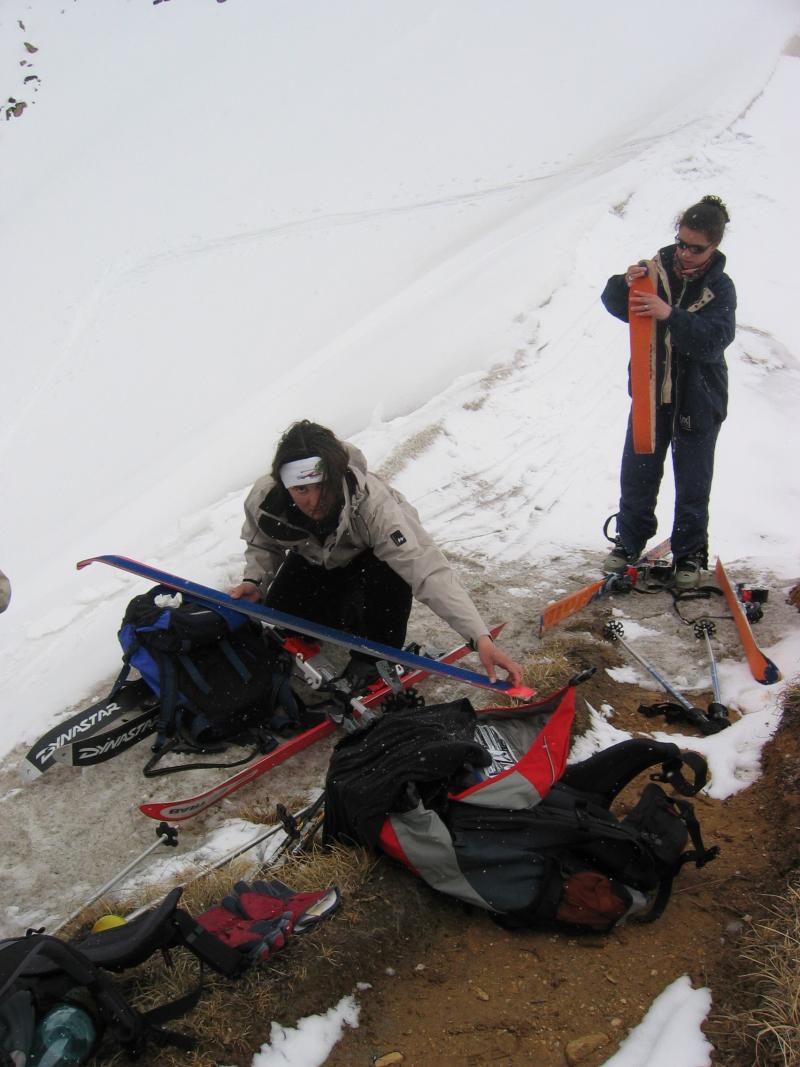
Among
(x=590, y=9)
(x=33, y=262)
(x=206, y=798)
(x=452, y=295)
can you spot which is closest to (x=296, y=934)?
(x=206, y=798)

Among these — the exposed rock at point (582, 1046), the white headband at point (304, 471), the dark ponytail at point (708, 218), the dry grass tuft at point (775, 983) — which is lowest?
the dry grass tuft at point (775, 983)

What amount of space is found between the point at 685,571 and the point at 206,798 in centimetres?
354

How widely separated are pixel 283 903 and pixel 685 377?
4023mm

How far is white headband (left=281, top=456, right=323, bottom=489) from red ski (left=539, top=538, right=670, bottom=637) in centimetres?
201

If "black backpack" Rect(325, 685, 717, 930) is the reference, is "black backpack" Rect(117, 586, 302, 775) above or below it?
above

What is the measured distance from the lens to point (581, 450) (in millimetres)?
8727

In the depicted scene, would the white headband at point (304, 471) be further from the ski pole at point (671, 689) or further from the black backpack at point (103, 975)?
the ski pole at point (671, 689)

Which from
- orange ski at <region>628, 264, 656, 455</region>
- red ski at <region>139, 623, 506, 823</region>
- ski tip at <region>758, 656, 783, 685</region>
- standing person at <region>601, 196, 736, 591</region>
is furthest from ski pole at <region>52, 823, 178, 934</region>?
orange ski at <region>628, 264, 656, 455</region>

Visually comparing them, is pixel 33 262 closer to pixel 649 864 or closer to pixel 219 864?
pixel 219 864

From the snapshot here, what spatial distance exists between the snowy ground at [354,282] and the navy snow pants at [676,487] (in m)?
0.68

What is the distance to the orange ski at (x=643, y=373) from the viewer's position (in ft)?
16.4

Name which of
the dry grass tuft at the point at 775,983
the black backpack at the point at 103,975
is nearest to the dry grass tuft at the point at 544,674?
the dry grass tuft at the point at 775,983

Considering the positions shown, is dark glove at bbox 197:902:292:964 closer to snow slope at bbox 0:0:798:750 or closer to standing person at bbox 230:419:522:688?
standing person at bbox 230:419:522:688

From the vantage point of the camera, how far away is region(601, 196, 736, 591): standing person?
192 inches
